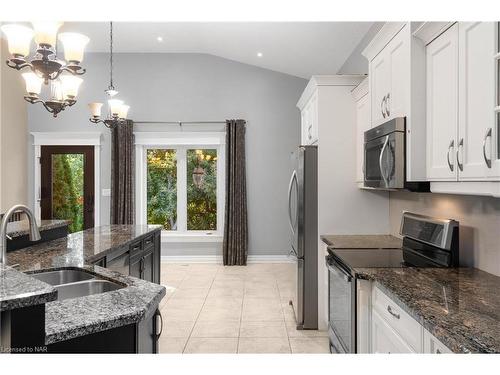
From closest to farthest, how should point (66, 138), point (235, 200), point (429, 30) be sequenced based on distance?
point (429, 30), point (235, 200), point (66, 138)

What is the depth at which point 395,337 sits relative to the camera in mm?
1627

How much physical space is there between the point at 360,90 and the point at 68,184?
5.19 meters

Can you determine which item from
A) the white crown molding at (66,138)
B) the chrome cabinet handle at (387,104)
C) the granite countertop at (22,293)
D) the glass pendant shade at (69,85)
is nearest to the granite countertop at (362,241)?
the chrome cabinet handle at (387,104)

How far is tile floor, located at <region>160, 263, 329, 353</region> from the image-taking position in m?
3.05

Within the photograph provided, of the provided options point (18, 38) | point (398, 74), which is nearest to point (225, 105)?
point (18, 38)

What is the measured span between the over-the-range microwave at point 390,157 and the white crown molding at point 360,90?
546 mm

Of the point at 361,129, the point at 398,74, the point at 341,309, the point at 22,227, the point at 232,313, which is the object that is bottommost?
the point at 232,313

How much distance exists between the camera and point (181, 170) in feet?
21.2

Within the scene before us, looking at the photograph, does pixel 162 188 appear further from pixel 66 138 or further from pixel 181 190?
pixel 66 138
